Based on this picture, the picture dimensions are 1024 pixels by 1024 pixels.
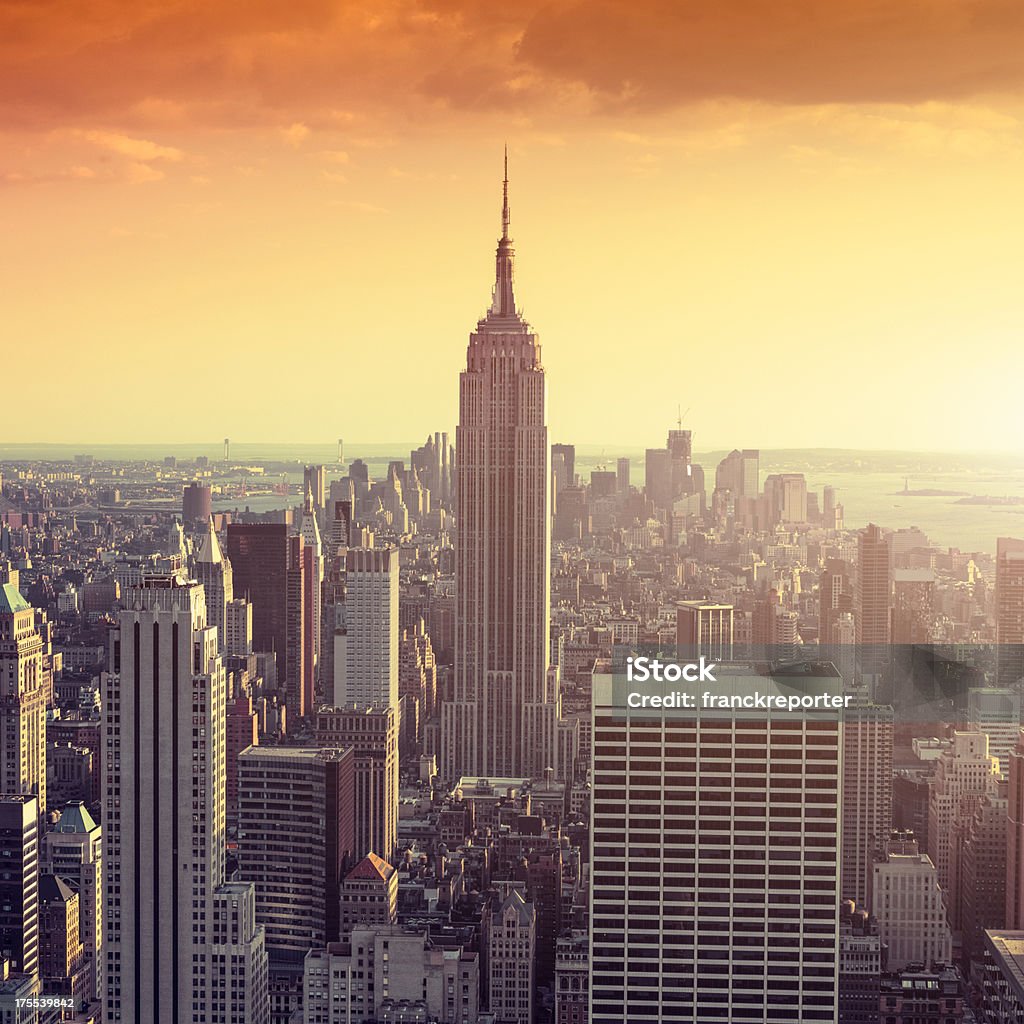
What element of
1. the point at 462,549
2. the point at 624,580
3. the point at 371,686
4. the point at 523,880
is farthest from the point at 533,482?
the point at 523,880

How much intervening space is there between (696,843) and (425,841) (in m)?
3.72

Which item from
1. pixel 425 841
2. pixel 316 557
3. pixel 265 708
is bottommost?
pixel 425 841

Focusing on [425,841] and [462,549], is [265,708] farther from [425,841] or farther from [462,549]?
[462,549]

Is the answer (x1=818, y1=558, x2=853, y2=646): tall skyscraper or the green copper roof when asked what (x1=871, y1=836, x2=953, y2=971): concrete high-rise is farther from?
the green copper roof

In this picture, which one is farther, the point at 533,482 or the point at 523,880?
the point at 533,482

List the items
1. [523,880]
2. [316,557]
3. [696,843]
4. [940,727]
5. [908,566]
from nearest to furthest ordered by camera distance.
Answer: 1. [696,843]
2. [940,727]
3. [908,566]
4. [523,880]
5. [316,557]

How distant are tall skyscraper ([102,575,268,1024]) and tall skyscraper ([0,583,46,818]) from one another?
8.20 feet

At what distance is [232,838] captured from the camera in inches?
320

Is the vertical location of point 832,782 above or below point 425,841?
above

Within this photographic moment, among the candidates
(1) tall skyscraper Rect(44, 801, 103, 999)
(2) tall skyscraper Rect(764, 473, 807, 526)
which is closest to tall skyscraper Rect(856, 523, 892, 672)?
(2) tall skyscraper Rect(764, 473, 807, 526)

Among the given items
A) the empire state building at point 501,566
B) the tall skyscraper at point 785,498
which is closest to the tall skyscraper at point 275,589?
the empire state building at point 501,566

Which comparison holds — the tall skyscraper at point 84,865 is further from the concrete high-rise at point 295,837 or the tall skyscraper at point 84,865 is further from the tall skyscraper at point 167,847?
the concrete high-rise at point 295,837

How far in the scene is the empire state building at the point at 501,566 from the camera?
1298cm

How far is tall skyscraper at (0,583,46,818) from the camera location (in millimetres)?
10188
